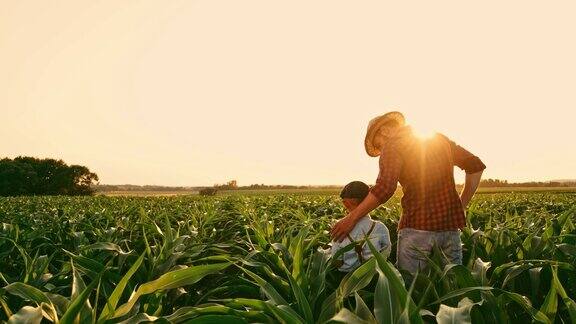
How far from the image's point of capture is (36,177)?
202 feet

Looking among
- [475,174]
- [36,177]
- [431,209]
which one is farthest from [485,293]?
[36,177]

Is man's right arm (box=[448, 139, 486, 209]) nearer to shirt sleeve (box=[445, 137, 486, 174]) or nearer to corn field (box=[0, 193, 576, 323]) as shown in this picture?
shirt sleeve (box=[445, 137, 486, 174])

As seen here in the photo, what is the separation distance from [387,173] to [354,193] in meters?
0.76

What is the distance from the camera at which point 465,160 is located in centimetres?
367

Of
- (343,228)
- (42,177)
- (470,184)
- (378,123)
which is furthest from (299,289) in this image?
(42,177)

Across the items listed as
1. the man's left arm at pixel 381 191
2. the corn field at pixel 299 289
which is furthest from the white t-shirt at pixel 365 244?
the man's left arm at pixel 381 191

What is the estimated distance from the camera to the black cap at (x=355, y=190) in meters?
3.86

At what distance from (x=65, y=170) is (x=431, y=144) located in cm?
6775

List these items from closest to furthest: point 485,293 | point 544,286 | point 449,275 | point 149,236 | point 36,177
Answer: point 485,293 < point 449,275 < point 544,286 < point 149,236 < point 36,177

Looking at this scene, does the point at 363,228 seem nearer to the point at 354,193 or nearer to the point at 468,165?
the point at 354,193

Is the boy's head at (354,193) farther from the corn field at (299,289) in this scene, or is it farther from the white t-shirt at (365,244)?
the corn field at (299,289)

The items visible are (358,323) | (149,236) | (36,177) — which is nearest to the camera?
(358,323)

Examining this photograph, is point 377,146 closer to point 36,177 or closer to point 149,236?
point 149,236

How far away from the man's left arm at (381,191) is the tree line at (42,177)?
64.6 m
